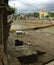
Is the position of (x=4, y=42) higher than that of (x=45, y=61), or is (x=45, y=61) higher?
(x=4, y=42)

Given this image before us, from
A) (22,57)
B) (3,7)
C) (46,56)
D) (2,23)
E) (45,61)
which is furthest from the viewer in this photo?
(46,56)

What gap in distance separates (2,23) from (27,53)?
15.3ft

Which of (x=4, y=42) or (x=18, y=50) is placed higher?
(x=4, y=42)

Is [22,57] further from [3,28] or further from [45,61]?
[3,28]

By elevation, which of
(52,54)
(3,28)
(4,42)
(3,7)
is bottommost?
(52,54)

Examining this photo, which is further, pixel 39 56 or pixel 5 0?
pixel 39 56

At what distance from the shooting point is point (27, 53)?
44.2ft

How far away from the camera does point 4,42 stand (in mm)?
9820

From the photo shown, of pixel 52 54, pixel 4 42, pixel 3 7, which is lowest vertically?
pixel 52 54

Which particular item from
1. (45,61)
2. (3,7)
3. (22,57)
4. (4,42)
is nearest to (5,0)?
(3,7)

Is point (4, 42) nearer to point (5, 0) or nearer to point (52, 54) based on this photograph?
point (5, 0)

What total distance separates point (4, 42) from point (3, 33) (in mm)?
496

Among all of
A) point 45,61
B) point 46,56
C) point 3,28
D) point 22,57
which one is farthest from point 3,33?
point 46,56

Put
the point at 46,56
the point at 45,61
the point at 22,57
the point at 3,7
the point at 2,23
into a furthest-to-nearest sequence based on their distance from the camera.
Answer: the point at 46,56, the point at 45,61, the point at 22,57, the point at 2,23, the point at 3,7
